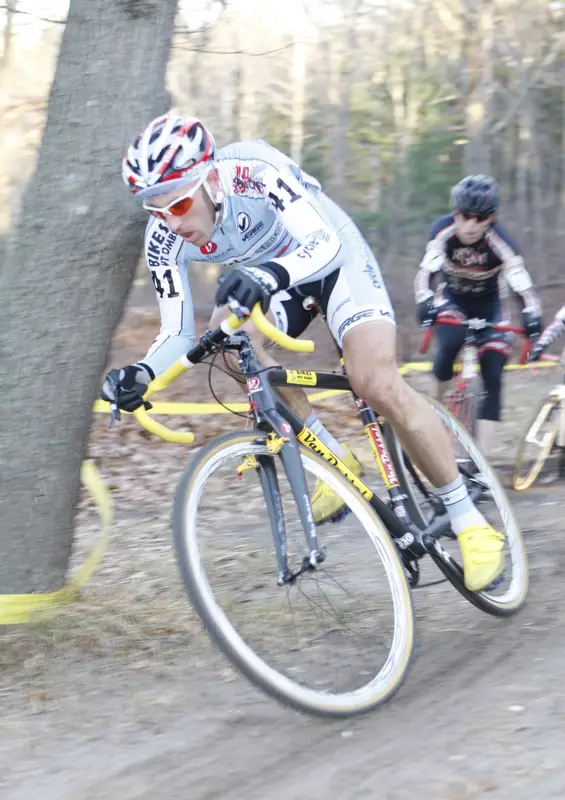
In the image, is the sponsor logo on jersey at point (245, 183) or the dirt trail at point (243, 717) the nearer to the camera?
the dirt trail at point (243, 717)

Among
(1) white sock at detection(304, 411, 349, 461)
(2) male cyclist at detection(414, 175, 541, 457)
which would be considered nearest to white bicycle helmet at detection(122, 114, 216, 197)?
(1) white sock at detection(304, 411, 349, 461)

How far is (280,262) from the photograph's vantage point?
9.45 ft

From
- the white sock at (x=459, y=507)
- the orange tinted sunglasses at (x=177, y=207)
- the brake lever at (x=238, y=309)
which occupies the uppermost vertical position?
the orange tinted sunglasses at (x=177, y=207)

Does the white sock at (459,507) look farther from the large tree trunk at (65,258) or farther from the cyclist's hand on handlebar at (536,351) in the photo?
the cyclist's hand on handlebar at (536,351)

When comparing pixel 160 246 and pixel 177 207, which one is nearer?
pixel 177 207

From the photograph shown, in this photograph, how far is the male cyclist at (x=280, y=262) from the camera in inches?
116

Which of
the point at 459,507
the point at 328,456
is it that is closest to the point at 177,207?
the point at 328,456

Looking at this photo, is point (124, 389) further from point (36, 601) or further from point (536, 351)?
point (536, 351)

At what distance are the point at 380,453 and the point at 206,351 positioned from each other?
40.0 inches

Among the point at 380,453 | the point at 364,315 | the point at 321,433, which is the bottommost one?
the point at 380,453

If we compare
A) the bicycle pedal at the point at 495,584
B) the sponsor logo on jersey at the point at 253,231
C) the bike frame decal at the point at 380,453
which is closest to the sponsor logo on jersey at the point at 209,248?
the sponsor logo on jersey at the point at 253,231

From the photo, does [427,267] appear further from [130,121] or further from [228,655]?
[228,655]

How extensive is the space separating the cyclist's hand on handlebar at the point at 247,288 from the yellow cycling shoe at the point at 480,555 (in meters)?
1.36

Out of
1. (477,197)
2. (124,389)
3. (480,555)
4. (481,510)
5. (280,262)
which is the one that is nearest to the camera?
(280,262)
